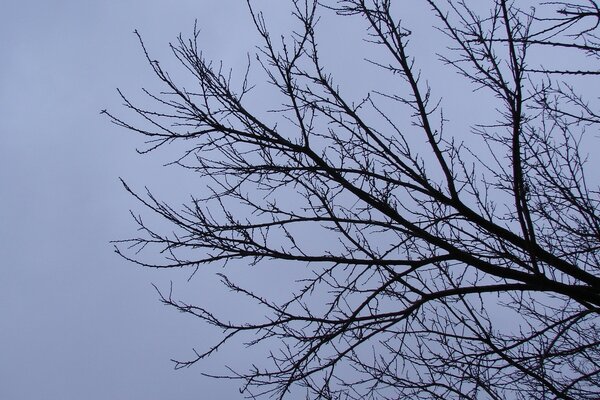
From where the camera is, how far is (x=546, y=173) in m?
3.94

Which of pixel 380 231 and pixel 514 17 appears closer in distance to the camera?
pixel 514 17

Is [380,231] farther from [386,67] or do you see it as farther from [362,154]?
[386,67]

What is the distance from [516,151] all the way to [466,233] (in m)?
0.62

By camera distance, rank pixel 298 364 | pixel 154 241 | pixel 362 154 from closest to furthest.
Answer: pixel 298 364 → pixel 154 241 → pixel 362 154

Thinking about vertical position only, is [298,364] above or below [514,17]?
below

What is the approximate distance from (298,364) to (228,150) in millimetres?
1362

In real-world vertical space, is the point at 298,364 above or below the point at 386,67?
below

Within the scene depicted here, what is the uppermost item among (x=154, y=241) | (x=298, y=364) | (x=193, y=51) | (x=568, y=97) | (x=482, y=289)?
(x=568, y=97)

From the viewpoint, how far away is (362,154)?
314 centimetres

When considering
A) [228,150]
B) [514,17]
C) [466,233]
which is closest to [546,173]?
[466,233]

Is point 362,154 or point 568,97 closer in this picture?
point 362,154

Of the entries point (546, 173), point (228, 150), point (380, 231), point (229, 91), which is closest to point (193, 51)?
point (229, 91)

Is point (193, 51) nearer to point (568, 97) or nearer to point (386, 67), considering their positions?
point (386, 67)

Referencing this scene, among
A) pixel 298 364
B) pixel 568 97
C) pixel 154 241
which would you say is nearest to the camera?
pixel 298 364
